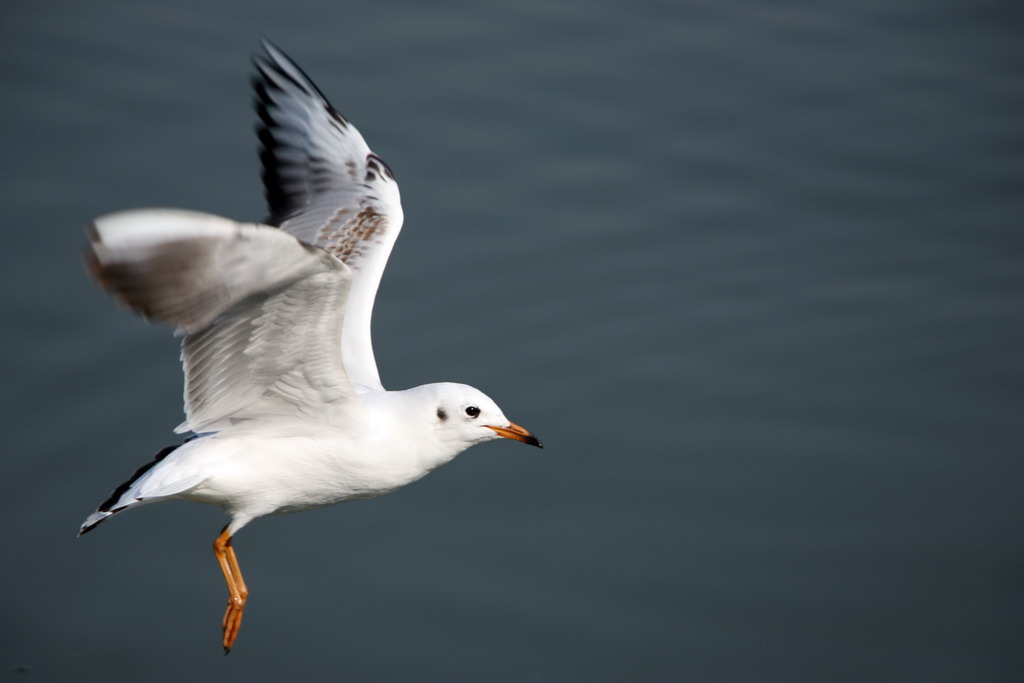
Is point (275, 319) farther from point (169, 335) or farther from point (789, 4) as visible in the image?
point (789, 4)

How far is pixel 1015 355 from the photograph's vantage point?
920cm

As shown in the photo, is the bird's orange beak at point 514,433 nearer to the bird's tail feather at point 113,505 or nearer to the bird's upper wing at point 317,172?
the bird's upper wing at point 317,172

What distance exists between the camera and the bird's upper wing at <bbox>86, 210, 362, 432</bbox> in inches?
203

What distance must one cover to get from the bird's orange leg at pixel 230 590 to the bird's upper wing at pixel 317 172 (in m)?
1.66

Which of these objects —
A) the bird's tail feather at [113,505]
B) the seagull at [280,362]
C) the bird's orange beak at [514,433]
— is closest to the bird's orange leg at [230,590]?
the seagull at [280,362]

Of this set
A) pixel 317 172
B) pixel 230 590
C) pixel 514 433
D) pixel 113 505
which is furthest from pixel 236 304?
pixel 317 172

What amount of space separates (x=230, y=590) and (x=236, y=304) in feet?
5.78

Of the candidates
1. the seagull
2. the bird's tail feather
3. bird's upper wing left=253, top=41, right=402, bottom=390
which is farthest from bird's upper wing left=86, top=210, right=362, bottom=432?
bird's upper wing left=253, top=41, right=402, bottom=390

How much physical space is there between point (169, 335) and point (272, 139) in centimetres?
158

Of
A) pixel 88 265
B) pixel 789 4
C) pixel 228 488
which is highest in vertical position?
pixel 789 4

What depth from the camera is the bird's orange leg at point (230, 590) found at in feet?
21.8

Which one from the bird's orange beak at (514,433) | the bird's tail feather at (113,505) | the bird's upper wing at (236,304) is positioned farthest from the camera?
the bird's orange beak at (514,433)

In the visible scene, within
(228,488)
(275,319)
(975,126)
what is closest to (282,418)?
(228,488)

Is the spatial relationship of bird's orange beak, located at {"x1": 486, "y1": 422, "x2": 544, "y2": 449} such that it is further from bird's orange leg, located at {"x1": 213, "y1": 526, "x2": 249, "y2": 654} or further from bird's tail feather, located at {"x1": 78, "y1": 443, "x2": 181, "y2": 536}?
bird's tail feather, located at {"x1": 78, "y1": 443, "x2": 181, "y2": 536}
